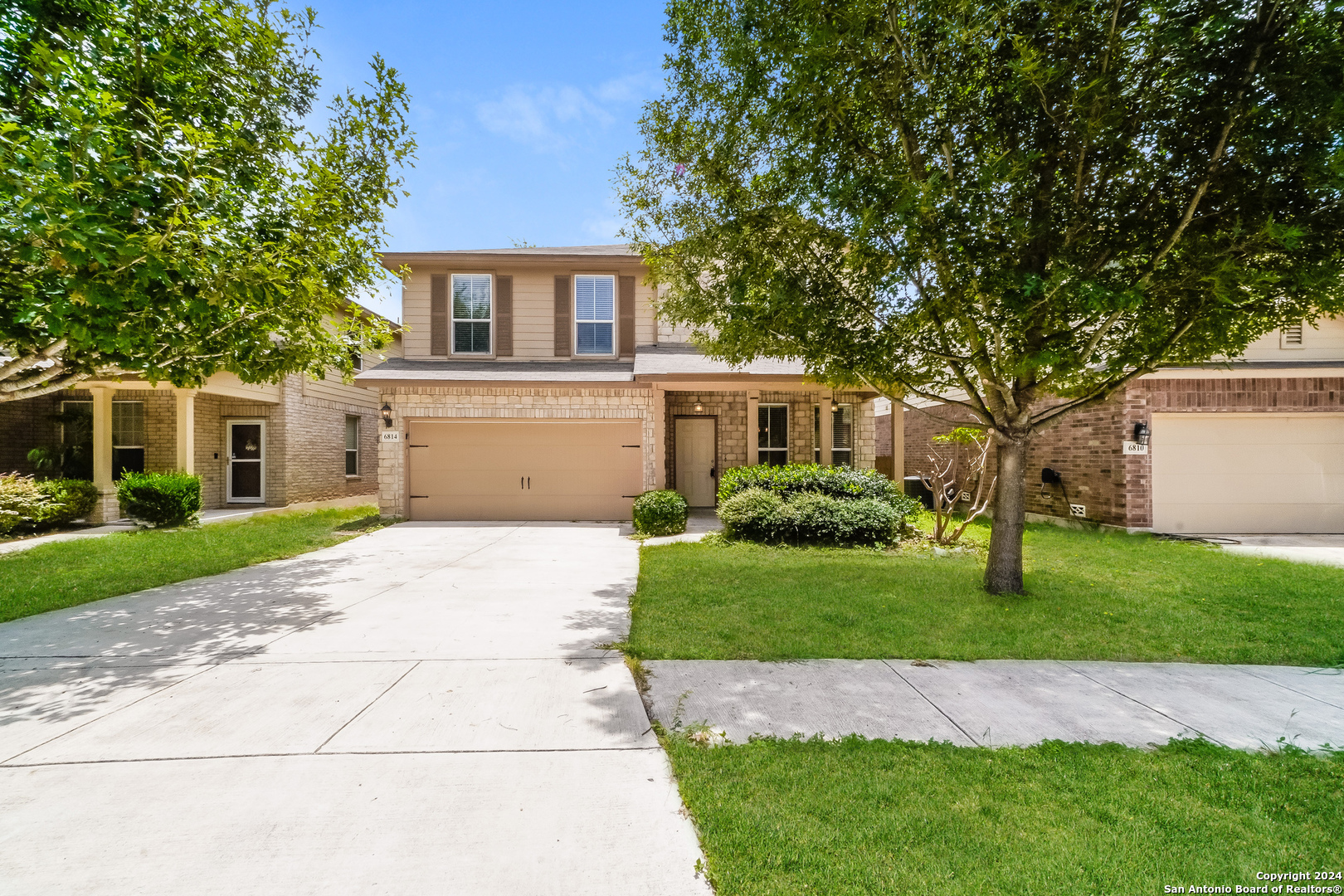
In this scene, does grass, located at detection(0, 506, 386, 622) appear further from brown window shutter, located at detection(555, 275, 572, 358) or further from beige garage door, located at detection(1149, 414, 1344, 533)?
beige garage door, located at detection(1149, 414, 1344, 533)

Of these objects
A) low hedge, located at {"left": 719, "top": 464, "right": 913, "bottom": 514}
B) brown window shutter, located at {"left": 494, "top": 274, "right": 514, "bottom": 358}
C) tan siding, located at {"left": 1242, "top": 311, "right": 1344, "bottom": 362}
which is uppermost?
brown window shutter, located at {"left": 494, "top": 274, "right": 514, "bottom": 358}

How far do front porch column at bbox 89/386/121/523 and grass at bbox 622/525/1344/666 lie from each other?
38.5 feet

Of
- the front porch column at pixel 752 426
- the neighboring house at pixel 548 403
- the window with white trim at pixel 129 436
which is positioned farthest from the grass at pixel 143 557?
the front porch column at pixel 752 426

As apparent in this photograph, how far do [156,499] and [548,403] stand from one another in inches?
301

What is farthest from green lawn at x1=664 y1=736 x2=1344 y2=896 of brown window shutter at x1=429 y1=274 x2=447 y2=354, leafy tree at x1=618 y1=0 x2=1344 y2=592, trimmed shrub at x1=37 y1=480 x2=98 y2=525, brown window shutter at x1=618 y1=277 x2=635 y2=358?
trimmed shrub at x1=37 y1=480 x2=98 y2=525

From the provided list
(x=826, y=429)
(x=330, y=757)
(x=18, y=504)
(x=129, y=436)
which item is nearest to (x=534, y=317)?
(x=826, y=429)

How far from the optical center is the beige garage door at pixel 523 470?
12.7 meters

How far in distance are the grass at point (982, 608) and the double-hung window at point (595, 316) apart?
618cm

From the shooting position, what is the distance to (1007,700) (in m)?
3.76

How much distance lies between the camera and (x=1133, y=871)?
2195 mm

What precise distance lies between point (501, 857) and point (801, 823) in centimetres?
124

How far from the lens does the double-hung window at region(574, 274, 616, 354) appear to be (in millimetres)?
13039

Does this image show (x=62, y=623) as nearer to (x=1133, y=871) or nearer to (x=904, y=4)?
(x=1133, y=871)

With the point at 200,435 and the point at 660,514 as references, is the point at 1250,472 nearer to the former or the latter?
the point at 660,514
